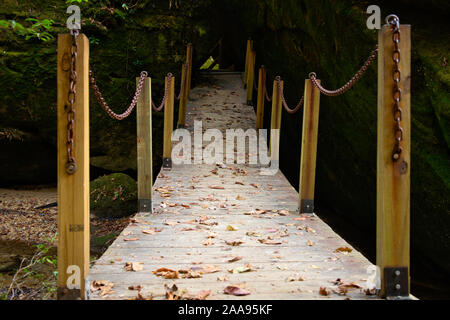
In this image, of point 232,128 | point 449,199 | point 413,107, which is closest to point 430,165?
point 449,199

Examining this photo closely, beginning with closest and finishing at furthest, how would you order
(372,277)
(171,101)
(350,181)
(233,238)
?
(372,277) → (233,238) → (171,101) → (350,181)

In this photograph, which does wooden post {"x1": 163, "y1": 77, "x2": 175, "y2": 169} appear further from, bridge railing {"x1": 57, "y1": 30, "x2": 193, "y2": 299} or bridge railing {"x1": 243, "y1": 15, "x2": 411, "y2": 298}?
bridge railing {"x1": 243, "y1": 15, "x2": 411, "y2": 298}

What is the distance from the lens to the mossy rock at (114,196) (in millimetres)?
8094

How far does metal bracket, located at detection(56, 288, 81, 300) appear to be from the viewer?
227 centimetres

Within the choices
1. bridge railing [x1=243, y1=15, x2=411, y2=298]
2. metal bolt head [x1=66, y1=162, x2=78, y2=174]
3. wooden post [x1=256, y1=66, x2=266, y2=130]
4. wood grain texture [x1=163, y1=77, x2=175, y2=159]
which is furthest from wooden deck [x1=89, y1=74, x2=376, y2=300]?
wooden post [x1=256, y1=66, x2=266, y2=130]

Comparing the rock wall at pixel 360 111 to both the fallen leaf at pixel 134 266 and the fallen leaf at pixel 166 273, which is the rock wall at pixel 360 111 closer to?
the fallen leaf at pixel 166 273

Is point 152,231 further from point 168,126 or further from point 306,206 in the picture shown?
point 168,126

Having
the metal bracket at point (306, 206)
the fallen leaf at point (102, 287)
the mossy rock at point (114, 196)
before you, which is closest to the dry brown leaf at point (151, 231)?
the fallen leaf at point (102, 287)

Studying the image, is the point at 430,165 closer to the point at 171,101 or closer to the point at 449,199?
the point at 449,199

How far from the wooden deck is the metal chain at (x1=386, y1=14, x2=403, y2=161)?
937 mm

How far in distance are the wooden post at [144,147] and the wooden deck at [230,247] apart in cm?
20

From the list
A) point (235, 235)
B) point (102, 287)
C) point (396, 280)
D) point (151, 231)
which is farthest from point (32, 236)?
point (396, 280)

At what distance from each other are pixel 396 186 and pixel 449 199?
3273mm

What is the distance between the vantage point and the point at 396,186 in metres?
2.32
